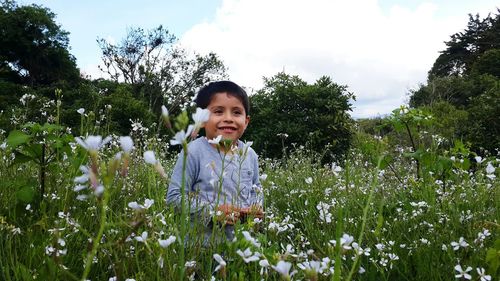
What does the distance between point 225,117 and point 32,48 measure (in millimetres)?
29394

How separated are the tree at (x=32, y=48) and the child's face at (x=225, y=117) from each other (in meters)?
27.4

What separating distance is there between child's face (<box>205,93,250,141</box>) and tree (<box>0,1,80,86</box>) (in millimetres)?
27442

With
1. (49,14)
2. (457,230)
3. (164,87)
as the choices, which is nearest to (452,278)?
(457,230)

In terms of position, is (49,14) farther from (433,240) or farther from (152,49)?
(433,240)

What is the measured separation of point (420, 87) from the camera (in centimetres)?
3256

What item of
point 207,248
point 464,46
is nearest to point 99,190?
point 207,248

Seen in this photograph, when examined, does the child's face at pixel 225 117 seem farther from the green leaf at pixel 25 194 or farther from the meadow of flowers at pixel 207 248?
the green leaf at pixel 25 194

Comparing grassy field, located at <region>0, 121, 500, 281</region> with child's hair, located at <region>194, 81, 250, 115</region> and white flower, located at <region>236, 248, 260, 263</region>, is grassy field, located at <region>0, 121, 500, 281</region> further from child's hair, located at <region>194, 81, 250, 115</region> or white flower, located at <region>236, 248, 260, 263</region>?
child's hair, located at <region>194, 81, 250, 115</region>

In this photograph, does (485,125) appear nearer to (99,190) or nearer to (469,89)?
(99,190)

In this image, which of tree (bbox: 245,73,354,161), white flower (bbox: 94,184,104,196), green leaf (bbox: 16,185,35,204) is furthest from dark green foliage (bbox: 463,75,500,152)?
white flower (bbox: 94,184,104,196)

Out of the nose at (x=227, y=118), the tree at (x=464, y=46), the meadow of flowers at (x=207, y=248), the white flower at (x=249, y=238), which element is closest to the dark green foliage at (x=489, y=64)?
the tree at (x=464, y=46)

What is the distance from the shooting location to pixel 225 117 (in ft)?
8.08

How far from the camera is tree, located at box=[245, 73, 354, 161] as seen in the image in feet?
40.2

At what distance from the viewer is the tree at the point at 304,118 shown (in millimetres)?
12258
